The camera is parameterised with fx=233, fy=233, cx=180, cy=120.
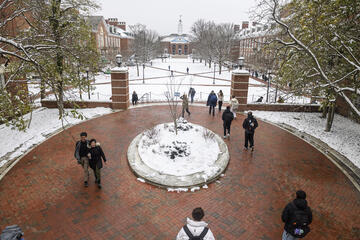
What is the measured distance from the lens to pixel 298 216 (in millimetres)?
4168

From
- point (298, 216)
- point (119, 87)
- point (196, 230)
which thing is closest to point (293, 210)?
point (298, 216)

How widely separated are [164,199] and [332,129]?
10.4 m

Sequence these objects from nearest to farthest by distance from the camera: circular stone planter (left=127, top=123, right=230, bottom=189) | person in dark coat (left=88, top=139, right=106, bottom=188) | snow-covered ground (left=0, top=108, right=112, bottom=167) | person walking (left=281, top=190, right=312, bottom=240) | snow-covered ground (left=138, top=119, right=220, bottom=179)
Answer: person walking (left=281, top=190, right=312, bottom=240) → person in dark coat (left=88, top=139, right=106, bottom=188) → circular stone planter (left=127, top=123, right=230, bottom=189) → snow-covered ground (left=138, top=119, right=220, bottom=179) → snow-covered ground (left=0, top=108, right=112, bottom=167)

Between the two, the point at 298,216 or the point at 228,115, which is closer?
the point at 298,216

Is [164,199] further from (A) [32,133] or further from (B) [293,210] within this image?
(A) [32,133]

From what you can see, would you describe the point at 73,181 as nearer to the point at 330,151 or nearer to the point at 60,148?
the point at 60,148

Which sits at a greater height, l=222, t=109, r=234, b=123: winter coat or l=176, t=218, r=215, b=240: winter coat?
l=222, t=109, r=234, b=123: winter coat

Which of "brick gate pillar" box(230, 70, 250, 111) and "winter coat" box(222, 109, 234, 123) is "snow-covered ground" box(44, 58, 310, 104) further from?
"brick gate pillar" box(230, 70, 250, 111)

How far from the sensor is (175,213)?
585 cm

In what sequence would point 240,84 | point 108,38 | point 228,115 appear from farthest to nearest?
1. point 108,38
2. point 240,84
3. point 228,115

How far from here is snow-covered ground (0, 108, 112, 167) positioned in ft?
30.1

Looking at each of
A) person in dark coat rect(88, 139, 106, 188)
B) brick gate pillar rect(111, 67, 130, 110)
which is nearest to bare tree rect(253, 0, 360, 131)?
person in dark coat rect(88, 139, 106, 188)

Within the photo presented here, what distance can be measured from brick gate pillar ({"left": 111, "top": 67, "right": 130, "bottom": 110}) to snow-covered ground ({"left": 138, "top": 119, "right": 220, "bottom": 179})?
5.81 m

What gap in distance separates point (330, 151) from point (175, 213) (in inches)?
292
